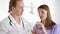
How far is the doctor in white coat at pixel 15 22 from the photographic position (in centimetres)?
137

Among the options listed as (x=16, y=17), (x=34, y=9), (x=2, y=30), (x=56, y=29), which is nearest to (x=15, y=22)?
(x=16, y=17)

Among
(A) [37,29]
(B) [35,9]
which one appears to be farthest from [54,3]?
(A) [37,29]

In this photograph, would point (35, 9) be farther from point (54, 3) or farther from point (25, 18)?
point (54, 3)

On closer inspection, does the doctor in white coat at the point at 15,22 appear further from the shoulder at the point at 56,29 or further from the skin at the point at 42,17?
the shoulder at the point at 56,29

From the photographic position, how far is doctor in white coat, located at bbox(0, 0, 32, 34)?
1.37m

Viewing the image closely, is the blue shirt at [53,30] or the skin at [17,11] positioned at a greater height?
the skin at [17,11]

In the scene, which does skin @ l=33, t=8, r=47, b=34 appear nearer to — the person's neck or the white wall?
the white wall

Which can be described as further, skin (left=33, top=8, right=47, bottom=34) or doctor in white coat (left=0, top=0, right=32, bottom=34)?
skin (left=33, top=8, right=47, bottom=34)

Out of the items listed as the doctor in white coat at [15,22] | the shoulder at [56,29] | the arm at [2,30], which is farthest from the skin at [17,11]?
the shoulder at [56,29]

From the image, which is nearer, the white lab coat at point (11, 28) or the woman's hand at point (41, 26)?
the white lab coat at point (11, 28)

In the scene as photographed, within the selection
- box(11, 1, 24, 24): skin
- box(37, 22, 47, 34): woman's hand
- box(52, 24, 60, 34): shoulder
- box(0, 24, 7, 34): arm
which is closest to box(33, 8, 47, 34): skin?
box(37, 22, 47, 34): woman's hand

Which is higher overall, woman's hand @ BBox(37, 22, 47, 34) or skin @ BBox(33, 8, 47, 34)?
skin @ BBox(33, 8, 47, 34)

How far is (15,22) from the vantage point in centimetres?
141

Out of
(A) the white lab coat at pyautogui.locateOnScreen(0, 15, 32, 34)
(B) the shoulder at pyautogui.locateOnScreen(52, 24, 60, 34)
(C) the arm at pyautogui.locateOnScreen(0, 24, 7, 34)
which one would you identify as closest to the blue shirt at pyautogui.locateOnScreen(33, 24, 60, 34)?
(B) the shoulder at pyautogui.locateOnScreen(52, 24, 60, 34)
